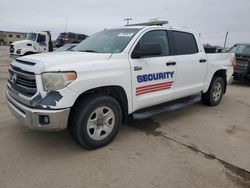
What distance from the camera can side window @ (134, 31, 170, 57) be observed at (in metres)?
4.08

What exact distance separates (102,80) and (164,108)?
170cm

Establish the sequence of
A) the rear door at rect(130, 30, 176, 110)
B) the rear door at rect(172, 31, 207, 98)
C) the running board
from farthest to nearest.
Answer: the rear door at rect(172, 31, 207, 98) < the running board < the rear door at rect(130, 30, 176, 110)

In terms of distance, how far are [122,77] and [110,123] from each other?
0.73m

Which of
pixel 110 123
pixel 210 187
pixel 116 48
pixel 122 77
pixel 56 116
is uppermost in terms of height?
pixel 116 48

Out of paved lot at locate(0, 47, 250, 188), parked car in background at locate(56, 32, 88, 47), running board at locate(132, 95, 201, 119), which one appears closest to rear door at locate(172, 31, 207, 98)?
running board at locate(132, 95, 201, 119)

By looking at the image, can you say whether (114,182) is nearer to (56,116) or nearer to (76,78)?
(56,116)

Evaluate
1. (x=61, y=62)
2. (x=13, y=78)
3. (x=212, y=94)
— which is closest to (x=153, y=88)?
(x=61, y=62)

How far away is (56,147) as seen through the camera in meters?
3.61

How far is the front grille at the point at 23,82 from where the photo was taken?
3074mm

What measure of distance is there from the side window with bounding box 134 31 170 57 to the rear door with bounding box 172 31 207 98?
24 cm

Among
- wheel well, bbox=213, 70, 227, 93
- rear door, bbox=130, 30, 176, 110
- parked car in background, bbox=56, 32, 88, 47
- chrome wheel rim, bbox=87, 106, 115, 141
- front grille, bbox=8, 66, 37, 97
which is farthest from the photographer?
parked car in background, bbox=56, 32, 88, 47

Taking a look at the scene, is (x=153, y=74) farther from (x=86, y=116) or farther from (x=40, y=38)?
(x=40, y=38)

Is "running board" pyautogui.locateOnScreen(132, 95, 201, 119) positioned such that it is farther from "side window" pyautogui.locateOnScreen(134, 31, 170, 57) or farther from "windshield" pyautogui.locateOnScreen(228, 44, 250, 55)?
"windshield" pyautogui.locateOnScreen(228, 44, 250, 55)

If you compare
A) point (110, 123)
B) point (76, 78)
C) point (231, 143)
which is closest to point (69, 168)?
point (110, 123)
